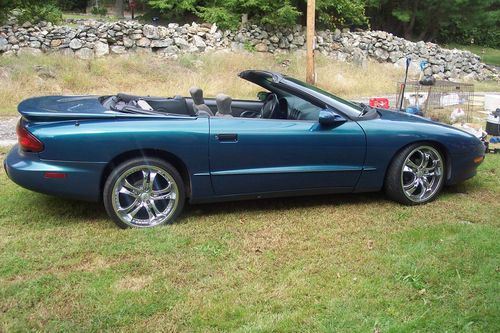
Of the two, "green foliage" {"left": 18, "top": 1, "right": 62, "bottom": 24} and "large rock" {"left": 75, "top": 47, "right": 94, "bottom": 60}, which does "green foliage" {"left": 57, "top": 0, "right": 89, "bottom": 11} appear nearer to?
"green foliage" {"left": 18, "top": 1, "right": 62, "bottom": 24}

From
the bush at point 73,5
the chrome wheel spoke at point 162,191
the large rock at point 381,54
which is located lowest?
the chrome wheel spoke at point 162,191

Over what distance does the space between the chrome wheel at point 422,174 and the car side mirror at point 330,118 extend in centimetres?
79

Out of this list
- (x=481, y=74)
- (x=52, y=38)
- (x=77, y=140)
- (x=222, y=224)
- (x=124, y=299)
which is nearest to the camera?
(x=124, y=299)

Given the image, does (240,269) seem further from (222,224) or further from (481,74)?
(481,74)

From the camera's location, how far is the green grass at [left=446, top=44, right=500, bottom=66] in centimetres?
3080

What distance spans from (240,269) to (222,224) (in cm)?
87

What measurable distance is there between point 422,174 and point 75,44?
13.0m

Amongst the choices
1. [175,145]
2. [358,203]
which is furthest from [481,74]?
[175,145]

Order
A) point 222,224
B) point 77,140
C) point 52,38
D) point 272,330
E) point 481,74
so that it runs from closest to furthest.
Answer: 1. point 272,330
2. point 77,140
3. point 222,224
4. point 52,38
5. point 481,74

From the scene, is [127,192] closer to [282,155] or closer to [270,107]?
[282,155]

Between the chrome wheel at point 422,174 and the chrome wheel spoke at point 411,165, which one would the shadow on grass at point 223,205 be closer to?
the chrome wheel at point 422,174

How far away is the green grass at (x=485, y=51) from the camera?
30.8 meters

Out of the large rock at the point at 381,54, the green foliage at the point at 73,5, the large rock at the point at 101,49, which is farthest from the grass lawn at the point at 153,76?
the green foliage at the point at 73,5

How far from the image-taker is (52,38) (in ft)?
50.2
